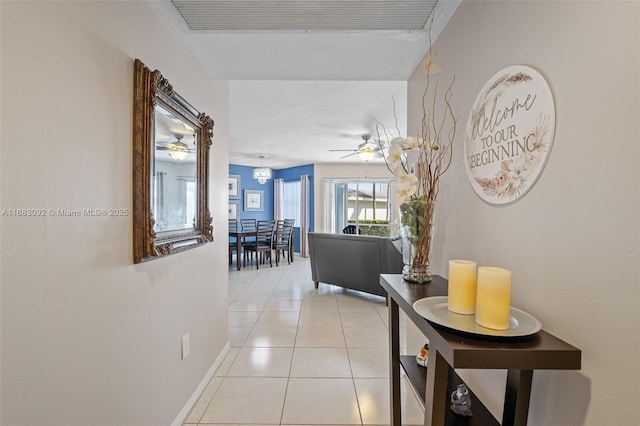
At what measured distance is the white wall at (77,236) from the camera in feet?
2.43

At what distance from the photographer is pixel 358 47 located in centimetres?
171

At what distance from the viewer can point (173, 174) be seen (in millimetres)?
A: 1570

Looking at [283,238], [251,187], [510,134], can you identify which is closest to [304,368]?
[510,134]

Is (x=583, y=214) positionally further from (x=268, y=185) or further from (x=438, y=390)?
(x=268, y=185)

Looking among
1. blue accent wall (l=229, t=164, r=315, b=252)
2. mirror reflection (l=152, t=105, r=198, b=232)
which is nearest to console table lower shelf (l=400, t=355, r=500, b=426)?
mirror reflection (l=152, t=105, r=198, b=232)

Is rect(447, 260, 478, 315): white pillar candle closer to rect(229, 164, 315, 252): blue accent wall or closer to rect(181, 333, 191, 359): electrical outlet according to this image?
rect(181, 333, 191, 359): electrical outlet

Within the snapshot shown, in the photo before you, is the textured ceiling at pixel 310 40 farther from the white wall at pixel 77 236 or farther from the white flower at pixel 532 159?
the white flower at pixel 532 159

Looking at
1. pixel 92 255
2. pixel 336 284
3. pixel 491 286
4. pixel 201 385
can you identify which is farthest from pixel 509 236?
pixel 336 284

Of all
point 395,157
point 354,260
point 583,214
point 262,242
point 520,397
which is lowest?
point 262,242

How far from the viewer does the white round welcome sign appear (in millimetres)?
860

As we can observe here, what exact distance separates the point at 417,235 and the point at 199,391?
172 centimetres

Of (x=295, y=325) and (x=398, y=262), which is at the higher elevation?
(x=398, y=262)

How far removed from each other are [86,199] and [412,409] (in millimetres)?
2056

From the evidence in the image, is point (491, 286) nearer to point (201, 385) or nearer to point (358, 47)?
point (358, 47)
